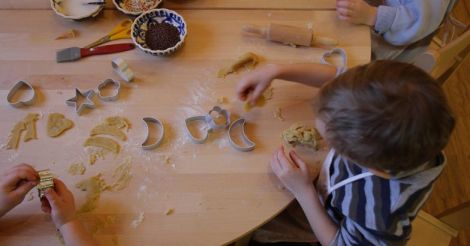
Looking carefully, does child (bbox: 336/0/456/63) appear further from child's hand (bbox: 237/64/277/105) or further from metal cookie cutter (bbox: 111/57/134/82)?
metal cookie cutter (bbox: 111/57/134/82)

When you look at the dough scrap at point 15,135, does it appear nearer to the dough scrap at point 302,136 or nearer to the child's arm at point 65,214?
the child's arm at point 65,214

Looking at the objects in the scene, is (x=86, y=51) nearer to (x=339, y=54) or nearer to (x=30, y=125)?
(x=30, y=125)

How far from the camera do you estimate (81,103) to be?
3.02 feet

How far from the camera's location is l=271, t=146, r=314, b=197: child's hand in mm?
800

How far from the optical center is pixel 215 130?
890 millimetres

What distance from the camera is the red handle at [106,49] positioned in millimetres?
987

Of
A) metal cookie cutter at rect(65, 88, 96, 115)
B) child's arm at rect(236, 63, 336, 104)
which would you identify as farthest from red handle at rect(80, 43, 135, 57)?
child's arm at rect(236, 63, 336, 104)

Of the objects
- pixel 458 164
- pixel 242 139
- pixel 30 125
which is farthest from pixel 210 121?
pixel 458 164

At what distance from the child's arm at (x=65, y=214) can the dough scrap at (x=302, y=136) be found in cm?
45

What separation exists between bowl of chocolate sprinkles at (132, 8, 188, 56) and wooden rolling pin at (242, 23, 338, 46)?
190 millimetres

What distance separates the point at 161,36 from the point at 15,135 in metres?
0.41

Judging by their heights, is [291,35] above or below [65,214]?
above

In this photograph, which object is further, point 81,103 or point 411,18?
point 411,18

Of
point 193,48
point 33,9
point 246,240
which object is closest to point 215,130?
point 193,48
